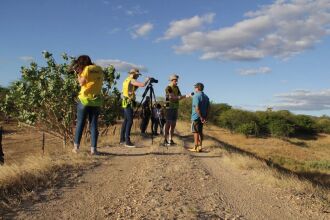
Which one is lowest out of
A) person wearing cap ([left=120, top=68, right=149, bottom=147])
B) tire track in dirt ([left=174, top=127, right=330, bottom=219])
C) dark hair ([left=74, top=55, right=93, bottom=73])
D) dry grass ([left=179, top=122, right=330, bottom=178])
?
dry grass ([left=179, top=122, right=330, bottom=178])

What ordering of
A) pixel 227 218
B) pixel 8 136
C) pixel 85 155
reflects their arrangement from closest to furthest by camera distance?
pixel 227 218
pixel 85 155
pixel 8 136

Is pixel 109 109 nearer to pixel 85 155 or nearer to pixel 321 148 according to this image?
pixel 85 155

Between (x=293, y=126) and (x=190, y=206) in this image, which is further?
(x=293, y=126)

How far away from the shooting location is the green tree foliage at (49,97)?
16531mm

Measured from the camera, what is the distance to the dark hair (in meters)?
8.73

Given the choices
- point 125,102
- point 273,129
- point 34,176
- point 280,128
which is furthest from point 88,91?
point 273,129

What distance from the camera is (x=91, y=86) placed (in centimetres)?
889

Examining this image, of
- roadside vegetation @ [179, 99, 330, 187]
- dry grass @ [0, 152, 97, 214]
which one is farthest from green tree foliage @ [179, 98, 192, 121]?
dry grass @ [0, 152, 97, 214]

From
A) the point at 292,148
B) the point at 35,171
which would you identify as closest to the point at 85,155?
the point at 35,171

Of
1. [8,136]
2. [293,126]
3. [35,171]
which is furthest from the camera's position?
[293,126]

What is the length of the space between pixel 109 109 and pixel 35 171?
1229cm

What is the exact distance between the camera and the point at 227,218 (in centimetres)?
546

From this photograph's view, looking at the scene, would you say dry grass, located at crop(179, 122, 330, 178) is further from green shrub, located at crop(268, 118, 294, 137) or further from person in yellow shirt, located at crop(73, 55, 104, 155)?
person in yellow shirt, located at crop(73, 55, 104, 155)

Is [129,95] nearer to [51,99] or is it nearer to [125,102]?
[125,102]
